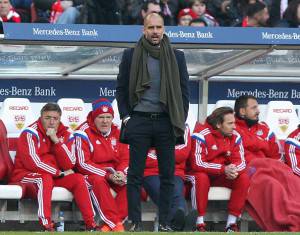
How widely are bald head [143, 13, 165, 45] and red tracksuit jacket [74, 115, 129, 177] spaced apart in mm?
2428

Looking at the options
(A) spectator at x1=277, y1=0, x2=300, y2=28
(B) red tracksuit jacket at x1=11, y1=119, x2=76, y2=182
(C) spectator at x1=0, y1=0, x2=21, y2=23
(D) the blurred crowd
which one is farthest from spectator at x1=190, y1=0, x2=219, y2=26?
(B) red tracksuit jacket at x1=11, y1=119, x2=76, y2=182

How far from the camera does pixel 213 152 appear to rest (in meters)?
13.7

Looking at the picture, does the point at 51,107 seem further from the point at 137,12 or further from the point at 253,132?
the point at 137,12

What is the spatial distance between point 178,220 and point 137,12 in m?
6.85

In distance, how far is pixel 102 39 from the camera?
13570 millimetres

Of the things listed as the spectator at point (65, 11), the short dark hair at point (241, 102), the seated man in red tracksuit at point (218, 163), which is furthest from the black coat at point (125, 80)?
the spectator at point (65, 11)

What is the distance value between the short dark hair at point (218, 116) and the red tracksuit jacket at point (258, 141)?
0.52m

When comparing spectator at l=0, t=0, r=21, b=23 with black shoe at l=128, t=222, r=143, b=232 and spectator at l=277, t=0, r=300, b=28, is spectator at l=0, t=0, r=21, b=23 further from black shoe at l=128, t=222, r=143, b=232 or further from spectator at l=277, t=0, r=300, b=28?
black shoe at l=128, t=222, r=143, b=232

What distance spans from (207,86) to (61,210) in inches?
108

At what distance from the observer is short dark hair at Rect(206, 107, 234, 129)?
1368 cm

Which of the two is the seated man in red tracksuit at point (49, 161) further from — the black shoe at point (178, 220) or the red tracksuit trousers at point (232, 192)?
the black shoe at point (178, 220)

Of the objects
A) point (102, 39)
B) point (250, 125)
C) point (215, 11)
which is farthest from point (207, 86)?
point (215, 11)

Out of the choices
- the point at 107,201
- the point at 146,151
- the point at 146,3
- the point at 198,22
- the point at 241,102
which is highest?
the point at 146,3

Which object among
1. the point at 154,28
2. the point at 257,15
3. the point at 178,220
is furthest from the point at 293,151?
the point at 257,15
